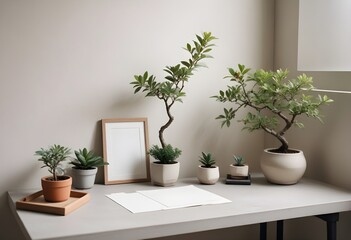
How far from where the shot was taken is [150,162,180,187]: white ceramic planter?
213cm

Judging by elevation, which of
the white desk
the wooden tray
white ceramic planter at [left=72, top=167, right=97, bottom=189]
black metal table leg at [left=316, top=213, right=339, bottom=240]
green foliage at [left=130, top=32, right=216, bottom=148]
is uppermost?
green foliage at [left=130, top=32, right=216, bottom=148]

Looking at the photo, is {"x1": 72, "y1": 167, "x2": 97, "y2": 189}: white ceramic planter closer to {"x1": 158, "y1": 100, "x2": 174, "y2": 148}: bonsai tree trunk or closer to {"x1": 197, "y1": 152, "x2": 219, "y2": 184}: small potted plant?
{"x1": 158, "y1": 100, "x2": 174, "y2": 148}: bonsai tree trunk

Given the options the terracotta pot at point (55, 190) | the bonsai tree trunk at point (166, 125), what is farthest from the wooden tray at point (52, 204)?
the bonsai tree trunk at point (166, 125)

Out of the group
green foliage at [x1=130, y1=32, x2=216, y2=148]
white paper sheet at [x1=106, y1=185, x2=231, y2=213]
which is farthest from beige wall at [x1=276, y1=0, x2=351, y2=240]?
white paper sheet at [x1=106, y1=185, x2=231, y2=213]

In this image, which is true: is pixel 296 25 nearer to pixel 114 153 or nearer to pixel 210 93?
pixel 210 93

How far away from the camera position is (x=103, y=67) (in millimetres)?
2189

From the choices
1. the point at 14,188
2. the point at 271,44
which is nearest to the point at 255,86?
the point at 271,44

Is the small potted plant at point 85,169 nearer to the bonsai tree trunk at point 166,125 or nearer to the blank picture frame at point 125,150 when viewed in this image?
the blank picture frame at point 125,150

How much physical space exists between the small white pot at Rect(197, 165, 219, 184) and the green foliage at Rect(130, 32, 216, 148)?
22 cm

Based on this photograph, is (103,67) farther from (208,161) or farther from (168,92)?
(208,161)

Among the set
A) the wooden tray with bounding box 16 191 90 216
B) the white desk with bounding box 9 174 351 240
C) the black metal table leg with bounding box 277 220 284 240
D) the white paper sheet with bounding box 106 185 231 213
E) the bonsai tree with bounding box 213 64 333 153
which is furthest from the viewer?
the black metal table leg with bounding box 277 220 284 240

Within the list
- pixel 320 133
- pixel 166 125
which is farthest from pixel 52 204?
pixel 320 133

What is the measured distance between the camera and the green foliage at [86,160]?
2053 millimetres

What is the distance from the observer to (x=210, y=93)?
245cm
